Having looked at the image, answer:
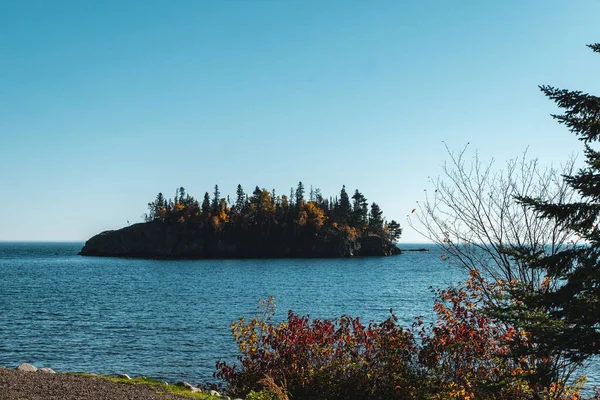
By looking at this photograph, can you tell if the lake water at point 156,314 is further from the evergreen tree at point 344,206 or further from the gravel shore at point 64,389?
the evergreen tree at point 344,206

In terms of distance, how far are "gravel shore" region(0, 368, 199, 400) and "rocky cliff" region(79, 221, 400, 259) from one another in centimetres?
12296

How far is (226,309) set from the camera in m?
40.2

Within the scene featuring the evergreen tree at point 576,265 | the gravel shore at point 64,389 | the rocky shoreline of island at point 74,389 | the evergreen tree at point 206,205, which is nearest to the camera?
the evergreen tree at point 576,265

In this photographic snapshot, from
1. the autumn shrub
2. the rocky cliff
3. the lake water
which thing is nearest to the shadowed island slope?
the rocky cliff

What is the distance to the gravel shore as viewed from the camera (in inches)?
452

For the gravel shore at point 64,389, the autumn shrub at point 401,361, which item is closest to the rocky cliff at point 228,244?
the autumn shrub at point 401,361

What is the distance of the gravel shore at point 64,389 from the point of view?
11484 mm

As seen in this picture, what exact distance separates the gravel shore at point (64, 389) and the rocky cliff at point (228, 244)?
12296 cm

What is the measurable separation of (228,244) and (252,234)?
736 cm

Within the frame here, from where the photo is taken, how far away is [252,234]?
141 m

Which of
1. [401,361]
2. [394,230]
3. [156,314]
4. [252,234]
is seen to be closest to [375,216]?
[394,230]

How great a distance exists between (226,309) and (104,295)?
17520mm

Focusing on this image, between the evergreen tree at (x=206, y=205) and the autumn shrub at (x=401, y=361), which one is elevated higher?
the evergreen tree at (x=206, y=205)

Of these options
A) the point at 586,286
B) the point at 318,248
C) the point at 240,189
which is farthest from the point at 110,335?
the point at 240,189
